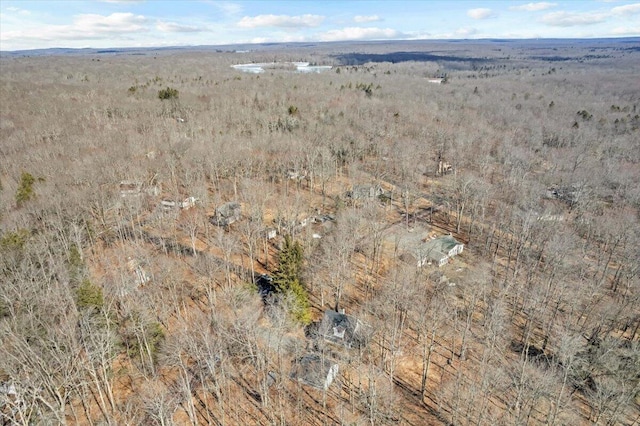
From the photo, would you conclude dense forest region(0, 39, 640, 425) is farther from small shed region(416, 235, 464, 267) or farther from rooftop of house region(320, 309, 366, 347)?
small shed region(416, 235, 464, 267)

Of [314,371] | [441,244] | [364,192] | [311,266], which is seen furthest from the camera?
[364,192]

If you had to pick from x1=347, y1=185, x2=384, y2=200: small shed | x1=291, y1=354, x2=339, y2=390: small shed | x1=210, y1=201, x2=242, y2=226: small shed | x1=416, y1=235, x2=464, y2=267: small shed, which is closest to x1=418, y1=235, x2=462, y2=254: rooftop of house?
x1=416, y1=235, x2=464, y2=267: small shed

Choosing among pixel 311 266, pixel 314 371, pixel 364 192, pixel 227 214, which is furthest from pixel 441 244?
pixel 227 214

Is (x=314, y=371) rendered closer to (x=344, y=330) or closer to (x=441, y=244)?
(x=344, y=330)

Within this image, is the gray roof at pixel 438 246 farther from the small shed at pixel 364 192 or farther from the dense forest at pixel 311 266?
the small shed at pixel 364 192

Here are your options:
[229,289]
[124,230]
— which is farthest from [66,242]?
[229,289]

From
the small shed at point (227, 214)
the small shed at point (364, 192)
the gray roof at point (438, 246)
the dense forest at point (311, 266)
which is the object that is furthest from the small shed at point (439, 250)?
the small shed at point (227, 214)
